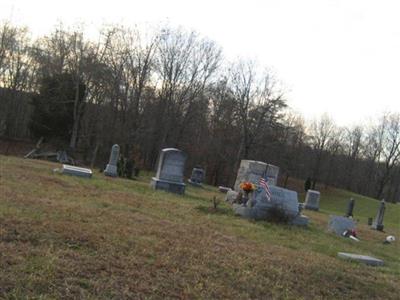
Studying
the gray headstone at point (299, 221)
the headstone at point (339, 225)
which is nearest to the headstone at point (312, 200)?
the headstone at point (339, 225)

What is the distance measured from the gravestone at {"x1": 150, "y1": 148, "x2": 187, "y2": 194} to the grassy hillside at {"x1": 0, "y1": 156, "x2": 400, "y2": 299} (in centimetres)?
546

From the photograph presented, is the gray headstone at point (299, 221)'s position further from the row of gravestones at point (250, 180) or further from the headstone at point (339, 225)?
the headstone at point (339, 225)

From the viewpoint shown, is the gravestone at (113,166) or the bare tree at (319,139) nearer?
the gravestone at (113,166)

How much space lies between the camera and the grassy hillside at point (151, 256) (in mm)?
4656

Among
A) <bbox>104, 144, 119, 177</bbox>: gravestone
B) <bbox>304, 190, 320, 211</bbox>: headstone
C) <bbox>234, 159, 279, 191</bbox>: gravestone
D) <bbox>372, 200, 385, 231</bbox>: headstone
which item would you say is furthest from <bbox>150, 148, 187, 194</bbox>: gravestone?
<bbox>304, 190, 320, 211</bbox>: headstone

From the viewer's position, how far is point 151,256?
5.92 metres

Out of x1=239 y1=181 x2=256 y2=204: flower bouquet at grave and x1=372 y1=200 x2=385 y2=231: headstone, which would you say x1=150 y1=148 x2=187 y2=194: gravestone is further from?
x1=372 y1=200 x2=385 y2=231: headstone

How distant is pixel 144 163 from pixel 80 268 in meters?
33.2

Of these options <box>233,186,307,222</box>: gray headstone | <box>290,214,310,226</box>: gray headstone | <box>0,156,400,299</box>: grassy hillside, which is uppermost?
<box>233,186,307,222</box>: gray headstone

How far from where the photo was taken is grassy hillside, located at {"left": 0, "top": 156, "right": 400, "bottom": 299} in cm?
466

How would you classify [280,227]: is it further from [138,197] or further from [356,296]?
[356,296]

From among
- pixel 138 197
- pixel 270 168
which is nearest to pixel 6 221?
pixel 138 197

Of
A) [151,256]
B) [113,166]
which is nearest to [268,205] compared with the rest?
[151,256]

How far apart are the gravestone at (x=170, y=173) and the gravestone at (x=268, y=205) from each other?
13.4 feet
